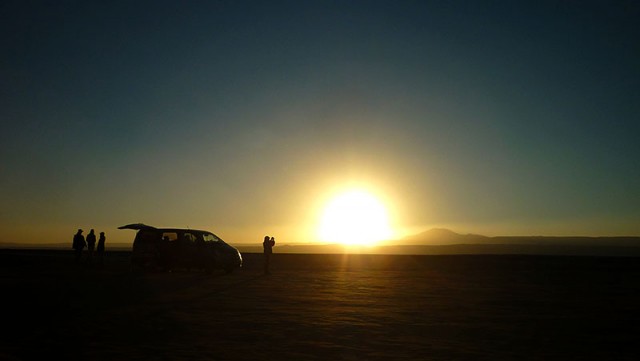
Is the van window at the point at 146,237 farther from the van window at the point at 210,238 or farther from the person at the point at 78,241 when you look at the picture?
the person at the point at 78,241

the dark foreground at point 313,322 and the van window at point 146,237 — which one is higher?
the van window at point 146,237

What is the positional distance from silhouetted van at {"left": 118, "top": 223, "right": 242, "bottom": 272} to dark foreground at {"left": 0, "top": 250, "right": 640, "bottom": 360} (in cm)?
483

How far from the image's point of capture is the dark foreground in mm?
8664

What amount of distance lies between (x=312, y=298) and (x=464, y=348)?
7.77 metres

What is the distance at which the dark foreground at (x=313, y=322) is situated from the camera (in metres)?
8.66

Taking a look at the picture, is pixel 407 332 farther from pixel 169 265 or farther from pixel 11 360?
pixel 169 265

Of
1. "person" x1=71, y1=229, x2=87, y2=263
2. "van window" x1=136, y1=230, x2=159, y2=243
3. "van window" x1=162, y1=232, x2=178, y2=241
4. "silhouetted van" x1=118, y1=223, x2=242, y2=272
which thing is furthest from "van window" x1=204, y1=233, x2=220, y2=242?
"person" x1=71, y1=229, x2=87, y2=263

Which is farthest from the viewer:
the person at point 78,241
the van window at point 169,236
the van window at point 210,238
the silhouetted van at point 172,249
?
the person at point 78,241

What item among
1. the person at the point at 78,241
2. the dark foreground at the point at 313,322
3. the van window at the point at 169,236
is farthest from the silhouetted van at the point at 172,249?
the person at the point at 78,241

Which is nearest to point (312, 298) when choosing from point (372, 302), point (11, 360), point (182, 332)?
point (372, 302)

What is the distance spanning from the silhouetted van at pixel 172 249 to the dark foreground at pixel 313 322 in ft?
15.9

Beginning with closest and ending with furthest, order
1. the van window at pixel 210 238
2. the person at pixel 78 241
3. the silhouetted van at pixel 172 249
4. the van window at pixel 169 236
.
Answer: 1. the silhouetted van at pixel 172 249
2. the van window at pixel 169 236
3. the van window at pixel 210 238
4. the person at pixel 78 241

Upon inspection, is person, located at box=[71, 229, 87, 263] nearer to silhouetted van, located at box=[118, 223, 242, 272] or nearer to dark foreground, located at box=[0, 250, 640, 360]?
silhouetted van, located at box=[118, 223, 242, 272]

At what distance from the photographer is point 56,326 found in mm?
10727
